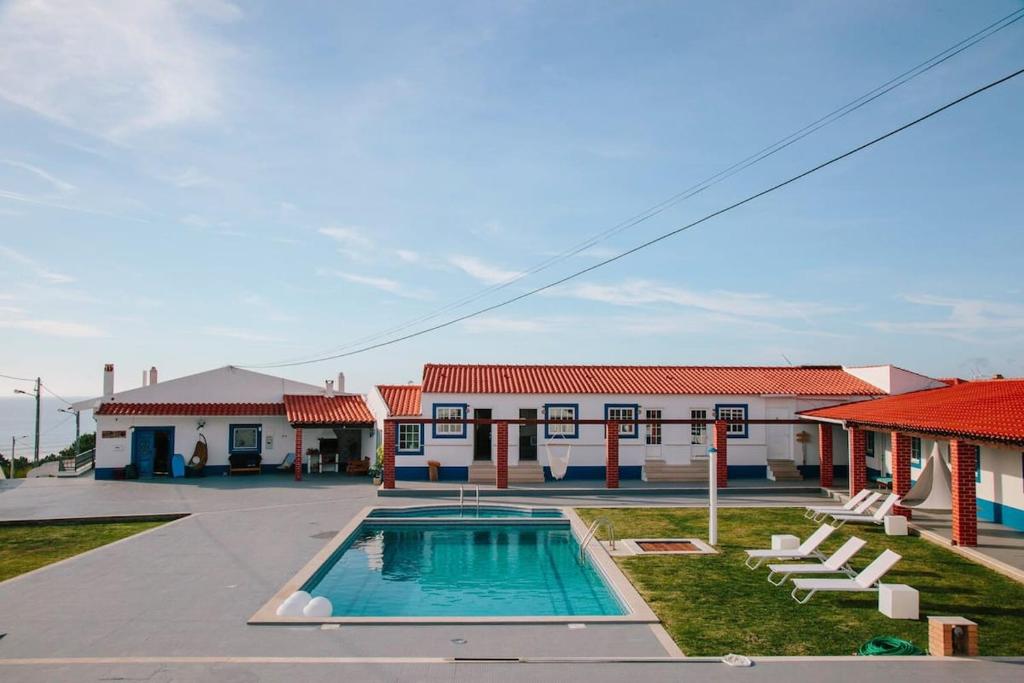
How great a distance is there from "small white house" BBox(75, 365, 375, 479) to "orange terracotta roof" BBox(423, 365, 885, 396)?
157 inches

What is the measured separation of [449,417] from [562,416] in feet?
12.9

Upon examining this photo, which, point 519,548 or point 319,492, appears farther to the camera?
point 319,492

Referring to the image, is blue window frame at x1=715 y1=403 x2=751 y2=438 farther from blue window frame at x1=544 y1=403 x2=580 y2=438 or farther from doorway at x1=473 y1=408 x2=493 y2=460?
doorway at x1=473 y1=408 x2=493 y2=460

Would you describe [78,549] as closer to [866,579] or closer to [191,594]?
[191,594]

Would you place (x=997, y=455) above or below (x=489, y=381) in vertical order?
below

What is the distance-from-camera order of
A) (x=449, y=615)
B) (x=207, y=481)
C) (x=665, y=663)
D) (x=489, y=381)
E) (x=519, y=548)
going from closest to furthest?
1. (x=665, y=663)
2. (x=449, y=615)
3. (x=519, y=548)
4. (x=207, y=481)
5. (x=489, y=381)

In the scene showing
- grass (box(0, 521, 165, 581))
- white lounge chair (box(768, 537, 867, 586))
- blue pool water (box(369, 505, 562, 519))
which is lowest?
grass (box(0, 521, 165, 581))

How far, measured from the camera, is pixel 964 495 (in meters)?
14.8

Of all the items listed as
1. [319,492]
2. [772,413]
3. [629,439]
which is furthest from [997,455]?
[319,492]

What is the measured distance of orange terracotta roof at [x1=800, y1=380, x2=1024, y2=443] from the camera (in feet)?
44.1

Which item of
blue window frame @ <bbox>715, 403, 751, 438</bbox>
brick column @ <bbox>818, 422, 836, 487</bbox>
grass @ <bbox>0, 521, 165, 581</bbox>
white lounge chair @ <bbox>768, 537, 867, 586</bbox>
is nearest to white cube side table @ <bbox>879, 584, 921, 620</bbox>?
white lounge chair @ <bbox>768, 537, 867, 586</bbox>

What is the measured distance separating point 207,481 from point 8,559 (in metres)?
11.1

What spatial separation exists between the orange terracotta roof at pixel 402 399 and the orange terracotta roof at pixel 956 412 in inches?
511

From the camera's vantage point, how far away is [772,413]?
27125 millimetres
